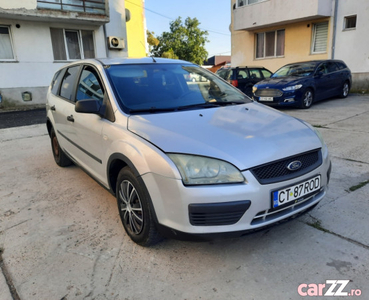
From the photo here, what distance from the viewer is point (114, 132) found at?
2.71 meters

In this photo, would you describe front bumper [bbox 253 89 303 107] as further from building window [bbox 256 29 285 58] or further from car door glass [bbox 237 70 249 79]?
building window [bbox 256 29 285 58]

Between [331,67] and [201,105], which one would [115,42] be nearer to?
[331,67]

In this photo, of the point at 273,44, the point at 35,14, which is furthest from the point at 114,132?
the point at 273,44

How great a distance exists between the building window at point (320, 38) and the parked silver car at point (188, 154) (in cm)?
1341

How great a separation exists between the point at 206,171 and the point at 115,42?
1463cm

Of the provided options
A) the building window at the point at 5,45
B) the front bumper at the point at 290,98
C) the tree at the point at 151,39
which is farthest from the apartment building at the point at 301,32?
the tree at the point at 151,39

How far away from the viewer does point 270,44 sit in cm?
1683

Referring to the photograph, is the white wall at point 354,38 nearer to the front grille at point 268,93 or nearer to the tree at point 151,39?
the front grille at point 268,93

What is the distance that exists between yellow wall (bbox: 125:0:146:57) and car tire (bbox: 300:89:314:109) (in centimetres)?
1611

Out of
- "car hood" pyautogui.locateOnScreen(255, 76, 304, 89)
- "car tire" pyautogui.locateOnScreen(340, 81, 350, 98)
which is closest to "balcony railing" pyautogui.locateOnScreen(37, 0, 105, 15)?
"car hood" pyautogui.locateOnScreen(255, 76, 304, 89)

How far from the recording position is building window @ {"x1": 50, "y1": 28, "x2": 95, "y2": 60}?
1378cm

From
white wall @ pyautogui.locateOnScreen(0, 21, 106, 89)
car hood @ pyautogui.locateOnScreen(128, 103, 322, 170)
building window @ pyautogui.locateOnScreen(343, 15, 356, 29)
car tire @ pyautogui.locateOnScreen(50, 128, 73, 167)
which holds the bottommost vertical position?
car tire @ pyautogui.locateOnScreen(50, 128, 73, 167)

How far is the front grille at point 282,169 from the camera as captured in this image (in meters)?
2.11

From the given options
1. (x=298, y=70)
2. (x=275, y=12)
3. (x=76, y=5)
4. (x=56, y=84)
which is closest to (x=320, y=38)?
(x=275, y=12)
